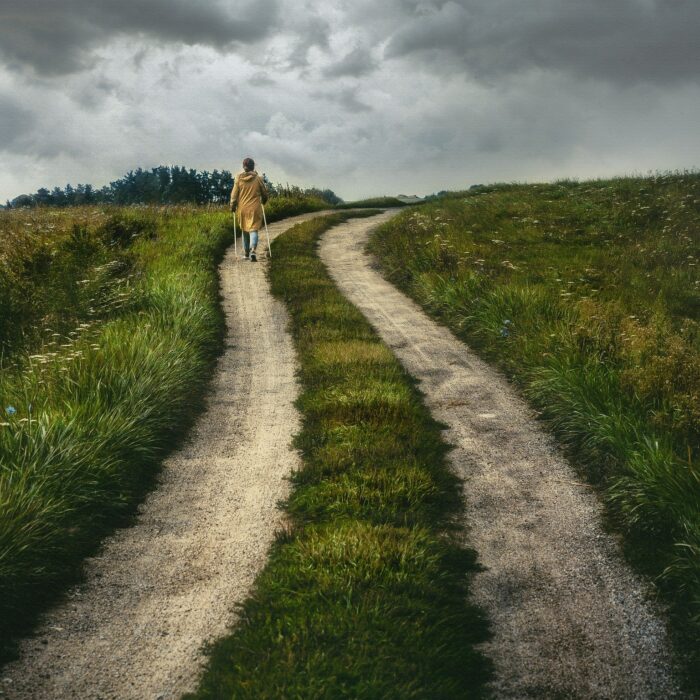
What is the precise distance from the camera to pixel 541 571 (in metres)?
4.89

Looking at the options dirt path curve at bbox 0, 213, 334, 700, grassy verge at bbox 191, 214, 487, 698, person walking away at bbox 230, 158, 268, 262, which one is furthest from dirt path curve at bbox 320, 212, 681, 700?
person walking away at bbox 230, 158, 268, 262

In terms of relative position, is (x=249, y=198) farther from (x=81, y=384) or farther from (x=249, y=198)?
(x=81, y=384)

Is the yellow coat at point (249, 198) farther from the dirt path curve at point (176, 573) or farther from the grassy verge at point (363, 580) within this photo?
the grassy verge at point (363, 580)

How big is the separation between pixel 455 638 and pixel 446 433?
3.61 metres

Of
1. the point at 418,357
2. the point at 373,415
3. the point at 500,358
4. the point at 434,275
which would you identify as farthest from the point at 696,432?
the point at 434,275

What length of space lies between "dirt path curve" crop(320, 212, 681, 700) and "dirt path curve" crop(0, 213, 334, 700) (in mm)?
1798

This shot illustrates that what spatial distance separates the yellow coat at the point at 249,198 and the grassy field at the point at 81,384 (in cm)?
241

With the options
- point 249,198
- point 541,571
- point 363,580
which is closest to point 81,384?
point 363,580

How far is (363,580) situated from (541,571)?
1438 mm

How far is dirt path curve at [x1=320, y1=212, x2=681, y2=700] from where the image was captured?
3.85 meters

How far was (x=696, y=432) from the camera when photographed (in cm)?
634

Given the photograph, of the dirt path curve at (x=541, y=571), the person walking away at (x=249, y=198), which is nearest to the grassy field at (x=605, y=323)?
the dirt path curve at (x=541, y=571)

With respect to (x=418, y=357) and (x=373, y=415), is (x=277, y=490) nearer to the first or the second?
(x=373, y=415)

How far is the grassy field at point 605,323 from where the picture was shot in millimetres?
5375
